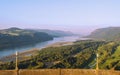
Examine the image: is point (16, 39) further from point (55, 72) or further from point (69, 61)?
point (55, 72)

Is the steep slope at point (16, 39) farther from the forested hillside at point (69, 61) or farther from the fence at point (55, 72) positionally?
the fence at point (55, 72)

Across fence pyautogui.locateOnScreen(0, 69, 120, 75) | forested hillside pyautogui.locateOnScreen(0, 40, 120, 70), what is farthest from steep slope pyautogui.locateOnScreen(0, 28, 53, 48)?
fence pyautogui.locateOnScreen(0, 69, 120, 75)

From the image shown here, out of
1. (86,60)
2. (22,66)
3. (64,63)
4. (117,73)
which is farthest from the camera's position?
(86,60)

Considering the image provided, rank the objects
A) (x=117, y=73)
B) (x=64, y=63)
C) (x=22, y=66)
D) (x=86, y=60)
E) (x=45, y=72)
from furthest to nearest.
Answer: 1. (x=86, y=60)
2. (x=64, y=63)
3. (x=22, y=66)
4. (x=45, y=72)
5. (x=117, y=73)

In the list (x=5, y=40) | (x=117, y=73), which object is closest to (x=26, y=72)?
(x=117, y=73)

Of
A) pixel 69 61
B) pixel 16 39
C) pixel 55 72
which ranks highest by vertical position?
pixel 55 72

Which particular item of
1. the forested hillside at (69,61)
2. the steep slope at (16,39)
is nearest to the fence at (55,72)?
the forested hillside at (69,61)

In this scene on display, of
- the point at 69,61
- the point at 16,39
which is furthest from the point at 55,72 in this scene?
the point at 16,39

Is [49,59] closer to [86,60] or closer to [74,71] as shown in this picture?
[86,60]

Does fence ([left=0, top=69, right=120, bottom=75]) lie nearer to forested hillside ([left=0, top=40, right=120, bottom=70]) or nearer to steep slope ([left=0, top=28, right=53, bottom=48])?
forested hillside ([left=0, top=40, right=120, bottom=70])

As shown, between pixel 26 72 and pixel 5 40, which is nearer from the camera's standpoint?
pixel 26 72

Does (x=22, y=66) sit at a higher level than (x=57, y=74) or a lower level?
lower
